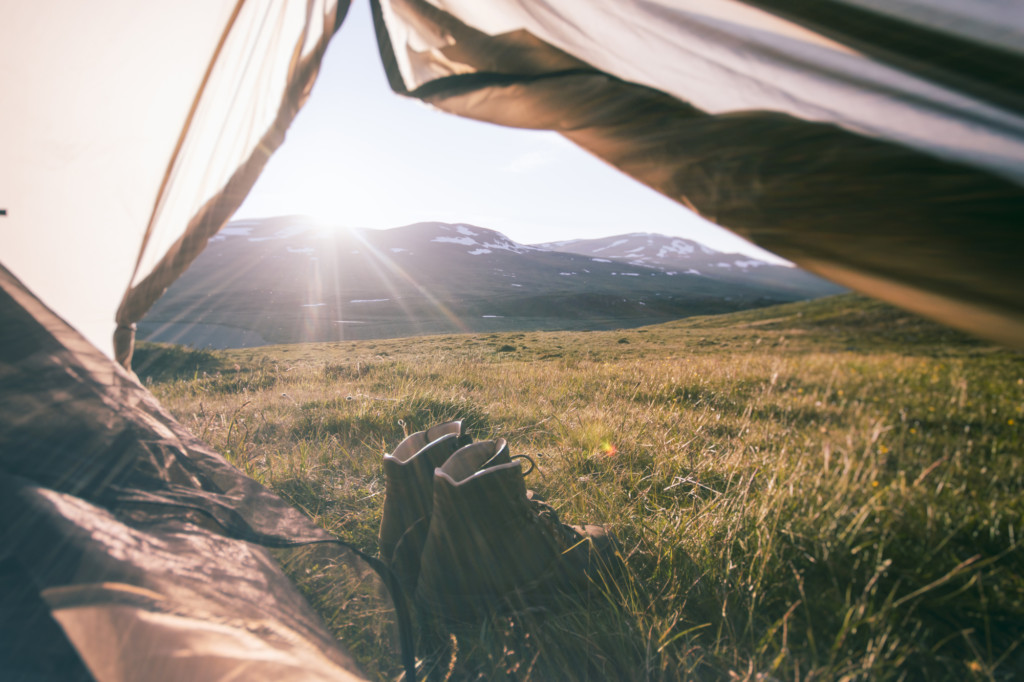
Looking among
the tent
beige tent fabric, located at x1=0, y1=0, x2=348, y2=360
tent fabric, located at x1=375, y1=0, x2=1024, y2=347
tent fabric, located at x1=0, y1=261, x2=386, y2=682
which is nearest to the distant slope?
the tent

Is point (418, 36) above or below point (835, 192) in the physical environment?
above

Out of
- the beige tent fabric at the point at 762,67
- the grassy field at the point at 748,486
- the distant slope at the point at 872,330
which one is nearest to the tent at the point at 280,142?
the beige tent fabric at the point at 762,67

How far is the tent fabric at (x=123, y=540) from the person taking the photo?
523 millimetres

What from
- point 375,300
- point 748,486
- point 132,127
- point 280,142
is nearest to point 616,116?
point 748,486

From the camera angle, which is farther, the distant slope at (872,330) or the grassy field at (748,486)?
the distant slope at (872,330)

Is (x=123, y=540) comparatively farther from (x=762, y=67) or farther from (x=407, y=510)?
(x=762, y=67)

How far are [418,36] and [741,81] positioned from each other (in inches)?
39.4

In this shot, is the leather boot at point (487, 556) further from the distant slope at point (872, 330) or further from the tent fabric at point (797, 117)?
the distant slope at point (872, 330)

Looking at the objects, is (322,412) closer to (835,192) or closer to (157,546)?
(157,546)

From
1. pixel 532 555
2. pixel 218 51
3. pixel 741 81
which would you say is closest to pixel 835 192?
pixel 741 81

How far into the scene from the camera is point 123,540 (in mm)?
659

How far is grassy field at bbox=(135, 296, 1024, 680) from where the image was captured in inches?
35.0

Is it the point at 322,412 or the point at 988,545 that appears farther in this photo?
the point at 322,412

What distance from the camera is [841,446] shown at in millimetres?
1570
